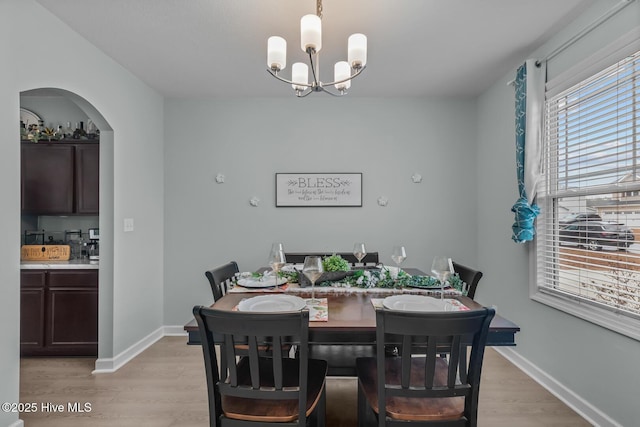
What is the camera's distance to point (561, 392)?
2389 mm

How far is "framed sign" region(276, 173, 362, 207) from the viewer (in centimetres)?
379

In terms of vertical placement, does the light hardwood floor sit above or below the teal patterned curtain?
below

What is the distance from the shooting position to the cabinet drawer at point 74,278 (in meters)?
3.00

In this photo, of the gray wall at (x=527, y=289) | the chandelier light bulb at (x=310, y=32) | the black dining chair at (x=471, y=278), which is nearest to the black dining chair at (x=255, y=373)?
the black dining chair at (x=471, y=278)

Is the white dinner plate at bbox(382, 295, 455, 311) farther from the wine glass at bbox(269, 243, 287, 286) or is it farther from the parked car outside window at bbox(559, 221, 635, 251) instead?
the parked car outside window at bbox(559, 221, 635, 251)

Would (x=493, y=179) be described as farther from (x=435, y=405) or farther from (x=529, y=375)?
(x=435, y=405)

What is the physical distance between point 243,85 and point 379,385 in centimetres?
305

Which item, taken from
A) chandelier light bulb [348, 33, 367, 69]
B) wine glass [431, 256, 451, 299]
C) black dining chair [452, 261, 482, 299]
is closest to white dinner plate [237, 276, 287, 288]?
wine glass [431, 256, 451, 299]

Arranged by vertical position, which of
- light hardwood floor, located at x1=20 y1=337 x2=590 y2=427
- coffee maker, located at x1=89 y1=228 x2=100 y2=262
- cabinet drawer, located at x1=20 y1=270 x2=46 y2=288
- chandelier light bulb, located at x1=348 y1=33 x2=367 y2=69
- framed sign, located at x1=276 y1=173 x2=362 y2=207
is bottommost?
light hardwood floor, located at x1=20 y1=337 x2=590 y2=427

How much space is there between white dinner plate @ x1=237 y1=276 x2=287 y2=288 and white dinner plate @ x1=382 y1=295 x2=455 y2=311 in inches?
29.6

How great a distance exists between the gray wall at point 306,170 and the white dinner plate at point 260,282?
1.53 metres

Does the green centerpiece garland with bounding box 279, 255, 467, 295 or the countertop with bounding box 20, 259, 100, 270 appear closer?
the green centerpiece garland with bounding box 279, 255, 467, 295

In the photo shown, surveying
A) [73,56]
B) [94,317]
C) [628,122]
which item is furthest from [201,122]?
[628,122]

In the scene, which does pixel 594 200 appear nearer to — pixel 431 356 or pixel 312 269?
pixel 431 356
